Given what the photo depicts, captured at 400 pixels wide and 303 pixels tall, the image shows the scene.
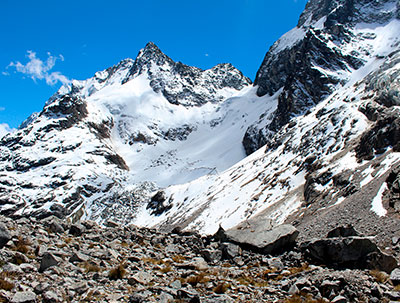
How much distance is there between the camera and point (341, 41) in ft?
451

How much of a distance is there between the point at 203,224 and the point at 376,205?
112 ft

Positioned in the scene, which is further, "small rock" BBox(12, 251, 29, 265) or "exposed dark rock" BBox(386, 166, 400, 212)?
"exposed dark rock" BBox(386, 166, 400, 212)

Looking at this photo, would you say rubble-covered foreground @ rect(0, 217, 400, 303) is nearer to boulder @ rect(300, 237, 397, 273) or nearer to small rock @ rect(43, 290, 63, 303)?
small rock @ rect(43, 290, 63, 303)

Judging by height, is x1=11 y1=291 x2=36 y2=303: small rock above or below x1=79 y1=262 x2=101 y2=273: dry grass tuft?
below

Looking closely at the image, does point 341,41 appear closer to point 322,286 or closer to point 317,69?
point 317,69

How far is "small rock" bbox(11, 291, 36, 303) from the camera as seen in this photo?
6.60 metres

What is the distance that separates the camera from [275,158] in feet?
228

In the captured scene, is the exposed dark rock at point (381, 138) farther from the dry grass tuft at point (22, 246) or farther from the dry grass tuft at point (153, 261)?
the dry grass tuft at point (22, 246)

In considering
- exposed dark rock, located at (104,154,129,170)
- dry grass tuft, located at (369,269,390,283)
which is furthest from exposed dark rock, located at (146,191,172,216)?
dry grass tuft, located at (369,269,390,283)

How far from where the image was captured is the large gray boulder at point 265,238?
46.6ft

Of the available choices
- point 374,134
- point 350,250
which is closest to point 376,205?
point 350,250

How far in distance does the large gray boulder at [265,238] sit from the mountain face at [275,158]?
2.14m

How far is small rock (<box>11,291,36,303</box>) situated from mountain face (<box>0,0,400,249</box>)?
534 inches

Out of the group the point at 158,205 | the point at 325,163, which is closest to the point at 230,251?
the point at 325,163
